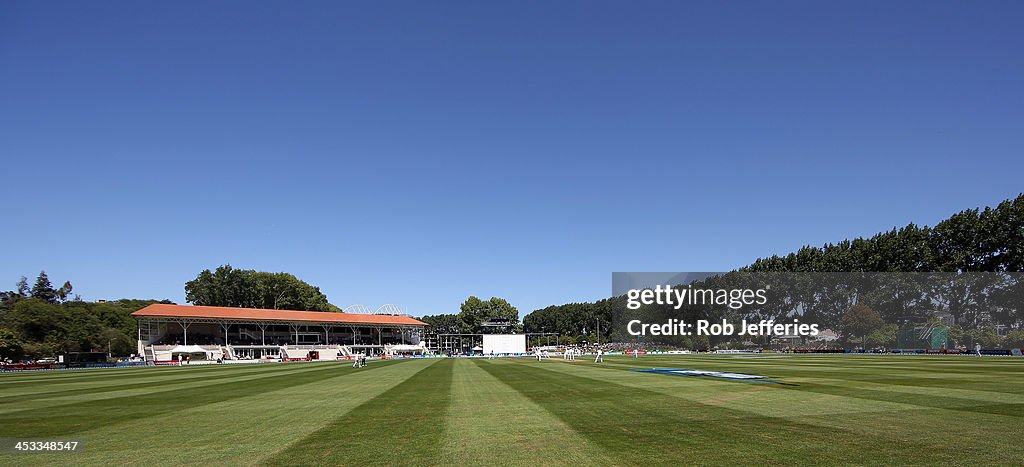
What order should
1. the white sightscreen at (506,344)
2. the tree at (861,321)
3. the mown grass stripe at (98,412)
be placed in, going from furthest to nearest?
the white sightscreen at (506,344) < the tree at (861,321) < the mown grass stripe at (98,412)

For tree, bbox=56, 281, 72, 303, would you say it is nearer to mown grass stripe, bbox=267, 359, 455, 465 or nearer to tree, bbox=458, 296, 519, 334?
tree, bbox=458, 296, 519, 334

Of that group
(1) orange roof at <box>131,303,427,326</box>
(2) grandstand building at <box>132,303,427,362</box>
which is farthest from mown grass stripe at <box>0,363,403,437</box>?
(1) orange roof at <box>131,303,427,326</box>

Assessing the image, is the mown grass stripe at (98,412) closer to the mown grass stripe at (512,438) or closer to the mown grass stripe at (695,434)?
the mown grass stripe at (512,438)

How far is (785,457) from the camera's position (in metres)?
9.22

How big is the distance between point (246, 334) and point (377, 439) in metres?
95.3

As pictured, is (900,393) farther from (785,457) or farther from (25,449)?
(25,449)

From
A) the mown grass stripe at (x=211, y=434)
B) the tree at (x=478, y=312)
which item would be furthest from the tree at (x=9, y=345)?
the tree at (x=478, y=312)

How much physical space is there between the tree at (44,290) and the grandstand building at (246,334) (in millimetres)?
71226

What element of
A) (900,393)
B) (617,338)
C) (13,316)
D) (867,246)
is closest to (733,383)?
(900,393)

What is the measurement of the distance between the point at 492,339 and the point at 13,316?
7170 centimetres

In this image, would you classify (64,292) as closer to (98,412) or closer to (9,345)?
(9,345)

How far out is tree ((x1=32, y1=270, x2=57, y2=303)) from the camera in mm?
140250

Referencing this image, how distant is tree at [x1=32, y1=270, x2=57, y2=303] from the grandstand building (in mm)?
71226

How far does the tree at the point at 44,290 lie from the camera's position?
140m
